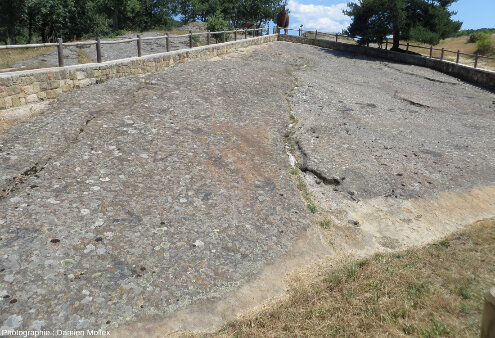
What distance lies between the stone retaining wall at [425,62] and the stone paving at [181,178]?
22.5 feet

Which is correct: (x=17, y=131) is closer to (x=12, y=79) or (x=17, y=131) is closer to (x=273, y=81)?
(x=12, y=79)

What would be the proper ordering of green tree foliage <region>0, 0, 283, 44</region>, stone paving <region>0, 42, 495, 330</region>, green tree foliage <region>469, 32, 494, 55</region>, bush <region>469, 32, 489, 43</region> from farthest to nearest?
bush <region>469, 32, 489, 43</region> → green tree foliage <region>469, 32, 494, 55</region> → green tree foliage <region>0, 0, 283, 44</region> → stone paving <region>0, 42, 495, 330</region>

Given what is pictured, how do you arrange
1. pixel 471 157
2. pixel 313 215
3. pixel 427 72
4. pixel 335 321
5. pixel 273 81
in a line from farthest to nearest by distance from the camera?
1. pixel 427 72
2. pixel 273 81
3. pixel 471 157
4. pixel 313 215
5. pixel 335 321

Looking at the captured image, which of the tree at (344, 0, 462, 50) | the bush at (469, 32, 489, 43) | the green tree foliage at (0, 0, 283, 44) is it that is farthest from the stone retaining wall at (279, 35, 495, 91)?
the bush at (469, 32, 489, 43)

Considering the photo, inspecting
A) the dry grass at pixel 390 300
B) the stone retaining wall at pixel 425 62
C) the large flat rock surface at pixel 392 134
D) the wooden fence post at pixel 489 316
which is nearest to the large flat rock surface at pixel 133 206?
the dry grass at pixel 390 300

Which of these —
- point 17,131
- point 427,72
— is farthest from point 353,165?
point 427,72

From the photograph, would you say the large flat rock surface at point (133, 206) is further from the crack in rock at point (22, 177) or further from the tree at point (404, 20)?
the tree at point (404, 20)

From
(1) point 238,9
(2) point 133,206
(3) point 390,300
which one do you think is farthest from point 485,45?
(2) point 133,206

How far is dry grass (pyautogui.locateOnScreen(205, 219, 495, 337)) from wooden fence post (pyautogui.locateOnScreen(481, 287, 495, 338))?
1454 millimetres

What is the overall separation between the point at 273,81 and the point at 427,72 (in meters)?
11.8

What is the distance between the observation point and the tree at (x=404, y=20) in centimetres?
2427

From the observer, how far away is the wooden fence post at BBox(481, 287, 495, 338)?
7.13 ft

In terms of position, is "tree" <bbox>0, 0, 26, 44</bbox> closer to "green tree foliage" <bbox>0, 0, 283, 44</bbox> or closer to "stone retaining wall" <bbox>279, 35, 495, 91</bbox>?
"green tree foliage" <bbox>0, 0, 283, 44</bbox>

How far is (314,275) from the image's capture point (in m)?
4.94
